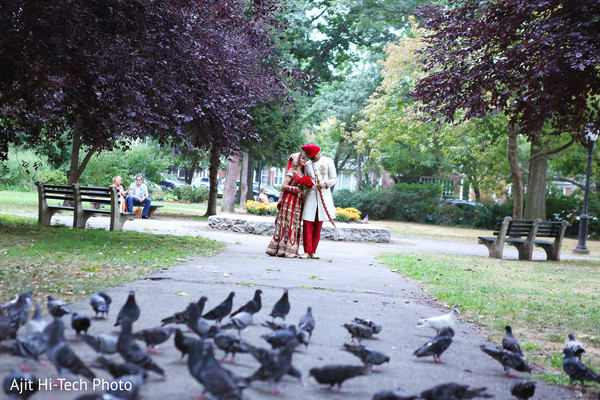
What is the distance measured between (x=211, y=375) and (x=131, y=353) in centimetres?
59

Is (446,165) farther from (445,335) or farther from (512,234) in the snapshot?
(445,335)

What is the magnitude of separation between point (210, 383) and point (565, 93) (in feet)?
23.8

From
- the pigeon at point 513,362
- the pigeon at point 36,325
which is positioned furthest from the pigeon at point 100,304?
the pigeon at point 513,362

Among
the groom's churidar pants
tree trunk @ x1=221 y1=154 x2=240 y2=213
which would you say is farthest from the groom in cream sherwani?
tree trunk @ x1=221 y1=154 x2=240 y2=213

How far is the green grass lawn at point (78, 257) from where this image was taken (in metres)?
6.12

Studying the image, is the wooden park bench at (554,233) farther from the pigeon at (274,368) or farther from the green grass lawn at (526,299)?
the pigeon at (274,368)

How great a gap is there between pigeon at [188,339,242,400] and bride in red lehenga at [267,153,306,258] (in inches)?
312

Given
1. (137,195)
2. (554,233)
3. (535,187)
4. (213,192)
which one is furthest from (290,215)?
(535,187)

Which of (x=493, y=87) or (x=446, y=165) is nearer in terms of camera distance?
(x=493, y=87)

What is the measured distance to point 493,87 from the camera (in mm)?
9305

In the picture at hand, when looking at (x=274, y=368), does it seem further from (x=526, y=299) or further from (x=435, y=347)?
(x=526, y=299)

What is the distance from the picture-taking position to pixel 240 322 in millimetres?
4141

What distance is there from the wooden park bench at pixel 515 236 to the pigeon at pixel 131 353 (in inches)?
513

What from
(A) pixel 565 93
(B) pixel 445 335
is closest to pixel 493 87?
(A) pixel 565 93
